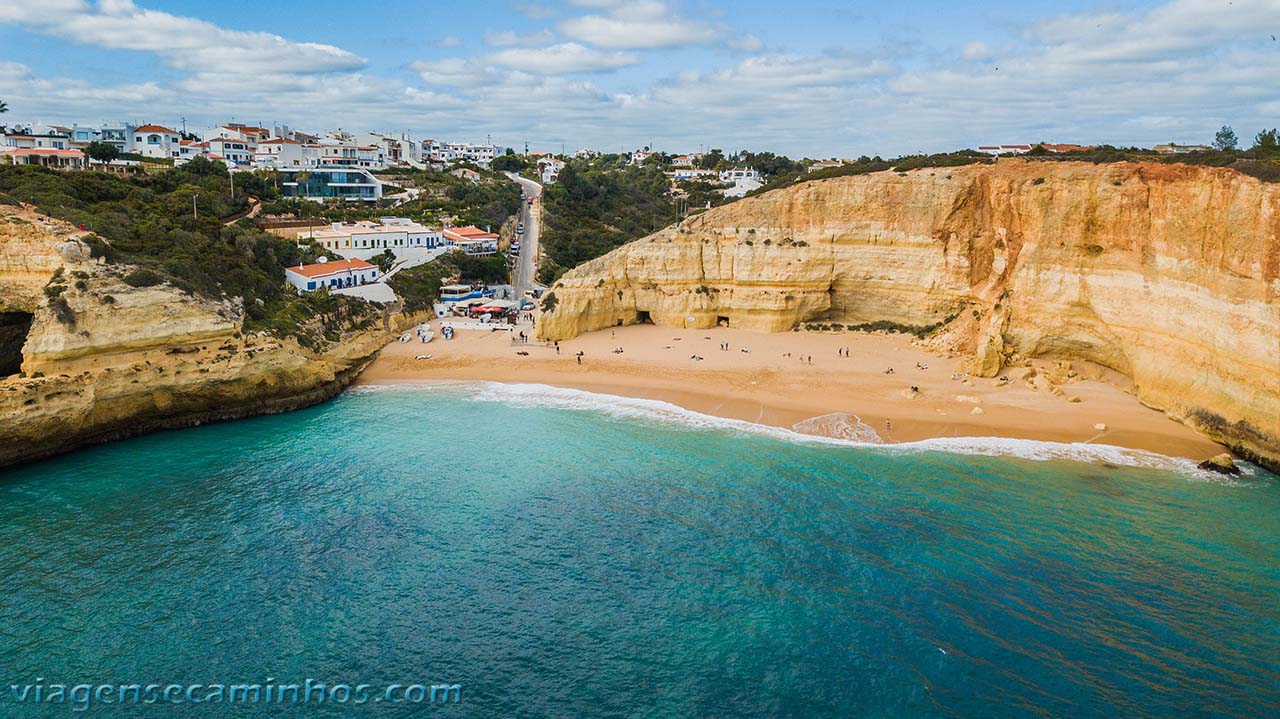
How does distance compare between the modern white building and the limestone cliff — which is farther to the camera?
the modern white building

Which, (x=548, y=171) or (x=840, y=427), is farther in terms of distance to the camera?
(x=548, y=171)

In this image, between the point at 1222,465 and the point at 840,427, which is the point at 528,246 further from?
the point at 1222,465

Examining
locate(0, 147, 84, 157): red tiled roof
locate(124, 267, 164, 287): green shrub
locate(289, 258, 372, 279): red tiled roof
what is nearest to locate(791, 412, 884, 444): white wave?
locate(124, 267, 164, 287): green shrub

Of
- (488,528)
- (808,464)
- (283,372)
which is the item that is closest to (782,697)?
(488,528)

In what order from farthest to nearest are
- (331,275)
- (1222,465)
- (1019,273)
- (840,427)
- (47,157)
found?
(47,157)
(331,275)
(1019,273)
(840,427)
(1222,465)

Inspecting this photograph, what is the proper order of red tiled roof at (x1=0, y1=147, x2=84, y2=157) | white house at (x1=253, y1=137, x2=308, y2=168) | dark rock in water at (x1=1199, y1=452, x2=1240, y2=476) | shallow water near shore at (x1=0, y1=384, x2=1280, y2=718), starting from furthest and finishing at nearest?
white house at (x1=253, y1=137, x2=308, y2=168) < red tiled roof at (x1=0, y1=147, x2=84, y2=157) < dark rock in water at (x1=1199, y1=452, x2=1240, y2=476) < shallow water near shore at (x1=0, y1=384, x2=1280, y2=718)

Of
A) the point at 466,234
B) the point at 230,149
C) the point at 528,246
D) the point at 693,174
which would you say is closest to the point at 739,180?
the point at 693,174

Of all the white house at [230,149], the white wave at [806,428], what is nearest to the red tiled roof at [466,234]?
the white wave at [806,428]

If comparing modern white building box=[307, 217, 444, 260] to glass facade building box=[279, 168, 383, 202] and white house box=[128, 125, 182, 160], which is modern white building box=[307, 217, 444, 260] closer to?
glass facade building box=[279, 168, 383, 202]

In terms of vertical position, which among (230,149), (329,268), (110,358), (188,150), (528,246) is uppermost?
(230,149)
